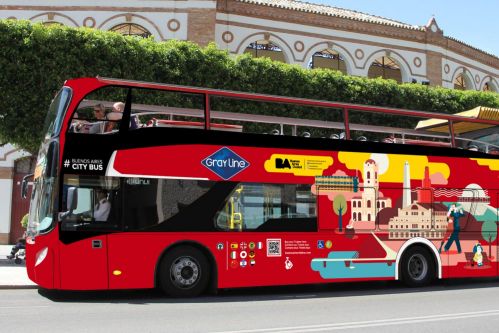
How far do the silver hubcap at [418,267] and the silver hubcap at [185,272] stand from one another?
5105mm

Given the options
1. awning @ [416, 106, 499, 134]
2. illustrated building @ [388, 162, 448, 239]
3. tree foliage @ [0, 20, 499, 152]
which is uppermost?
tree foliage @ [0, 20, 499, 152]

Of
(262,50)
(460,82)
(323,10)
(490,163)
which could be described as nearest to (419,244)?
(490,163)

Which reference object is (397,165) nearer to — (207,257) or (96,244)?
(207,257)

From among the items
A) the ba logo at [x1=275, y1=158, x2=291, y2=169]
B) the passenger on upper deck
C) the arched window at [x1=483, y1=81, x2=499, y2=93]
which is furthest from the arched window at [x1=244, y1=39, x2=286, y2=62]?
the passenger on upper deck

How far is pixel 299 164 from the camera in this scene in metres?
11.4

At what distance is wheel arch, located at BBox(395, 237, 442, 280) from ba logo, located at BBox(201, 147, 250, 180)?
412 cm

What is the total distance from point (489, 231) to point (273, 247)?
5869mm

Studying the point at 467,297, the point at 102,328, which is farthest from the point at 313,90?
the point at 102,328

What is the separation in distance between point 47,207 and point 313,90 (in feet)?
45.6

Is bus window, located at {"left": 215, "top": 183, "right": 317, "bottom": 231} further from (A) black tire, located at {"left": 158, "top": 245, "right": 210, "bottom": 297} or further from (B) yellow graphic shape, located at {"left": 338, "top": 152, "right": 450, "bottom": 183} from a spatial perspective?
(B) yellow graphic shape, located at {"left": 338, "top": 152, "right": 450, "bottom": 183}

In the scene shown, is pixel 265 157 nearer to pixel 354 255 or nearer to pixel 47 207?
pixel 354 255

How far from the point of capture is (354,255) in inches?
462

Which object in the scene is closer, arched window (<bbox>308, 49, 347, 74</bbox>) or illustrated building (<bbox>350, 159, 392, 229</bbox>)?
illustrated building (<bbox>350, 159, 392, 229</bbox>)

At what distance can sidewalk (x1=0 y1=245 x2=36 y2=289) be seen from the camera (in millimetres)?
12367
